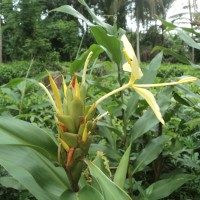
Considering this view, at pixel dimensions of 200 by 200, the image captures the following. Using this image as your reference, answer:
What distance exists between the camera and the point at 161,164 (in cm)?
115

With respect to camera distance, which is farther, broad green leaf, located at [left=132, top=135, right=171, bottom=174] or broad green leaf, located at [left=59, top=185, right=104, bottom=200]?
broad green leaf, located at [left=132, top=135, right=171, bottom=174]

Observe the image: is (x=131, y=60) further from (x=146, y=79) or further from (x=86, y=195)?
(x=146, y=79)

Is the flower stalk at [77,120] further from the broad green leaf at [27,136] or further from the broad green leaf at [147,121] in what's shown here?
the broad green leaf at [147,121]

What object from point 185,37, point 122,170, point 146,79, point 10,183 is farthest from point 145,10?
point 122,170

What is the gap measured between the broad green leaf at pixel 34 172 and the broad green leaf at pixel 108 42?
1.29 ft

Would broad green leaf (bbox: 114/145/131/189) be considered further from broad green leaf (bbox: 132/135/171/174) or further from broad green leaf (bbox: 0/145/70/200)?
broad green leaf (bbox: 132/135/171/174)

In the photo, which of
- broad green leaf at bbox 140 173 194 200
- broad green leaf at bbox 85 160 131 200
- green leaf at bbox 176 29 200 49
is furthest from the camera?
green leaf at bbox 176 29 200 49

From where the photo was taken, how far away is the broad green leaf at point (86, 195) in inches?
24.8

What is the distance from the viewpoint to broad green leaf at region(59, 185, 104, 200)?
630 millimetres

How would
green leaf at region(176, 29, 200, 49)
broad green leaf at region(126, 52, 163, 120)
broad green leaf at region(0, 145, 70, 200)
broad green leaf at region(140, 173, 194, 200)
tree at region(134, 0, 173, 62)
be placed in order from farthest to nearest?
tree at region(134, 0, 173, 62), green leaf at region(176, 29, 200, 49), broad green leaf at region(126, 52, 163, 120), broad green leaf at region(140, 173, 194, 200), broad green leaf at region(0, 145, 70, 200)

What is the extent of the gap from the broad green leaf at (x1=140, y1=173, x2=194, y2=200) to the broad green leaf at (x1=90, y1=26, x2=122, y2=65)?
0.37m

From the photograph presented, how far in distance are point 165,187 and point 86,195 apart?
1.23 ft

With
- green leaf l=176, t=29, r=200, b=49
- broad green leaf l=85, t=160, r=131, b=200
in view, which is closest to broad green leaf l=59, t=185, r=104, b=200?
broad green leaf l=85, t=160, r=131, b=200

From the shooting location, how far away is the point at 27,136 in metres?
0.69
